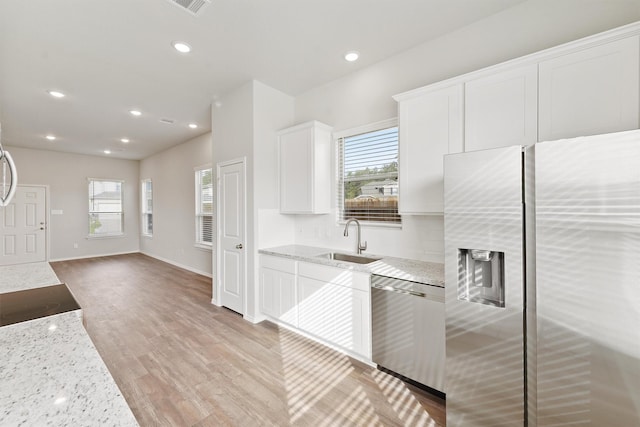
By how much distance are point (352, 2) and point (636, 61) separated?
1.85 m

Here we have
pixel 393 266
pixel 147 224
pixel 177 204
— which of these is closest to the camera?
pixel 393 266

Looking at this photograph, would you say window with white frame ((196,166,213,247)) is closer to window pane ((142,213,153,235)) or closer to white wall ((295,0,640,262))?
white wall ((295,0,640,262))

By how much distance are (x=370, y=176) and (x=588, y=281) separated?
82.1 inches

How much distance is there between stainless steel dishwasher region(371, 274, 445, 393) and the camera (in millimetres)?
2010

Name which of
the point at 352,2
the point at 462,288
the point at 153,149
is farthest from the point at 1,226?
the point at 462,288

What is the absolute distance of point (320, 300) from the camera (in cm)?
278

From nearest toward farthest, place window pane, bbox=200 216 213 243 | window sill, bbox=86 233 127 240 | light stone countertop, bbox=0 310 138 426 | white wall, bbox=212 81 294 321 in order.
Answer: light stone countertop, bbox=0 310 138 426 < white wall, bbox=212 81 294 321 < window pane, bbox=200 216 213 243 < window sill, bbox=86 233 127 240

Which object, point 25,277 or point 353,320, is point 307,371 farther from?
point 25,277

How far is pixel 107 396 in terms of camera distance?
2.23 ft

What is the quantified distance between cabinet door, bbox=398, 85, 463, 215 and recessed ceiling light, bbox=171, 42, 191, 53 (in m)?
2.14

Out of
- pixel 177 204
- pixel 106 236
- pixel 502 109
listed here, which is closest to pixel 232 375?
pixel 502 109

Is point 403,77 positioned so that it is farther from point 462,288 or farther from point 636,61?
point 462,288

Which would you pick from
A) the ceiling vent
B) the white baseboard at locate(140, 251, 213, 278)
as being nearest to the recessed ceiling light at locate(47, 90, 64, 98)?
the ceiling vent

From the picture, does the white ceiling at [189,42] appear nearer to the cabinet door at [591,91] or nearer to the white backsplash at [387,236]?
the cabinet door at [591,91]
